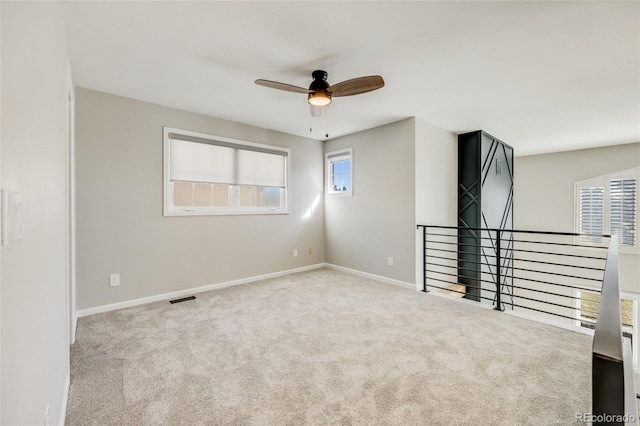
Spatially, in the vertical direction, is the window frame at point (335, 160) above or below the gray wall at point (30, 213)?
above

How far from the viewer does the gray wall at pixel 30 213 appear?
2.33 ft

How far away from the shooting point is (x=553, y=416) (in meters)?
1.59

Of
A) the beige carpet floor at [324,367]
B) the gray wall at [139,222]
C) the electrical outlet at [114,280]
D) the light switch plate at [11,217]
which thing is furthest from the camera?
the electrical outlet at [114,280]

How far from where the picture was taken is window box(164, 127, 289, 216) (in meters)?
3.68

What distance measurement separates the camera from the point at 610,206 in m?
5.62

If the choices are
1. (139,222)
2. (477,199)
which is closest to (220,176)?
(139,222)

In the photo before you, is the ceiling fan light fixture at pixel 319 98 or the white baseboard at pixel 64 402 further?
the ceiling fan light fixture at pixel 319 98

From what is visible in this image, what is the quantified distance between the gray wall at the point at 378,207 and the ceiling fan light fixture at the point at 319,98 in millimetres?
1873

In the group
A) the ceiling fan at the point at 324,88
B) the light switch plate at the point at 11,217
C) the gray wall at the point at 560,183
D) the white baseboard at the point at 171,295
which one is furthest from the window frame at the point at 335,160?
the gray wall at the point at 560,183

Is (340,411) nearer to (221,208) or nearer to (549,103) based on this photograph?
(221,208)

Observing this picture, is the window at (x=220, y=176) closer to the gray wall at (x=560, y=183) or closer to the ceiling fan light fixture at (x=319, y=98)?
the ceiling fan light fixture at (x=319, y=98)

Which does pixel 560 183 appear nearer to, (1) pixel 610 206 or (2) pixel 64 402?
(1) pixel 610 206

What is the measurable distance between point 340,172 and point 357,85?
2.82 meters

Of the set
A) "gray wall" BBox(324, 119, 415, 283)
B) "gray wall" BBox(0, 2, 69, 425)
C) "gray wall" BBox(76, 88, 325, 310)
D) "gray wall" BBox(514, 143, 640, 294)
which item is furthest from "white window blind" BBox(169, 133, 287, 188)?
"gray wall" BBox(514, 143, 640, 294)
